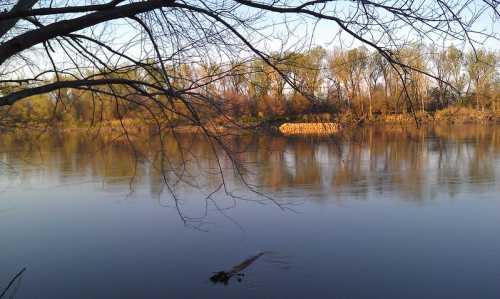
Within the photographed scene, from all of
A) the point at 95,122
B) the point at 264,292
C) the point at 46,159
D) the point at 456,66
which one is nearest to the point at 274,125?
the point at 456,66

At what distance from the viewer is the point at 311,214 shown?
7.59 m

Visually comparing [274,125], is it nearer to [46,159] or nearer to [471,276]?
[471,276]

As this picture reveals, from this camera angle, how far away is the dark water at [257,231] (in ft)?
15.9

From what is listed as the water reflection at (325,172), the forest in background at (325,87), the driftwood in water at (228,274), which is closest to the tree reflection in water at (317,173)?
the water reflection at (325,172)

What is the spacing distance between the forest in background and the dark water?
187 millimetres

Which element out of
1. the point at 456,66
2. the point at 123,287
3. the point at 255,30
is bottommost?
the point at 123,287

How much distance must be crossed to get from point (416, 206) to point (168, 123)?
6.36 meters

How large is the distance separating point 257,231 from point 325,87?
4.76m

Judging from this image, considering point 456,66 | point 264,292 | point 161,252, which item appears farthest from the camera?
point 161,252

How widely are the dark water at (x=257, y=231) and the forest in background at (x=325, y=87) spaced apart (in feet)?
0.61

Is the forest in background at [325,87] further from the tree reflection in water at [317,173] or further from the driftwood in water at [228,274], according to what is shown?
the tree reflection in water at [317,173]

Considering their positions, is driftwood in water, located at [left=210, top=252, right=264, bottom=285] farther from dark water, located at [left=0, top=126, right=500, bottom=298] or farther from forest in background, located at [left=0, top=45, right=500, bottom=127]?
forest in background, located at [left=0, top=45, right=500, bottom=127]

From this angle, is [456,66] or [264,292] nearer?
[456,66]

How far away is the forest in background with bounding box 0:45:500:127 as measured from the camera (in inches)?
84.3
